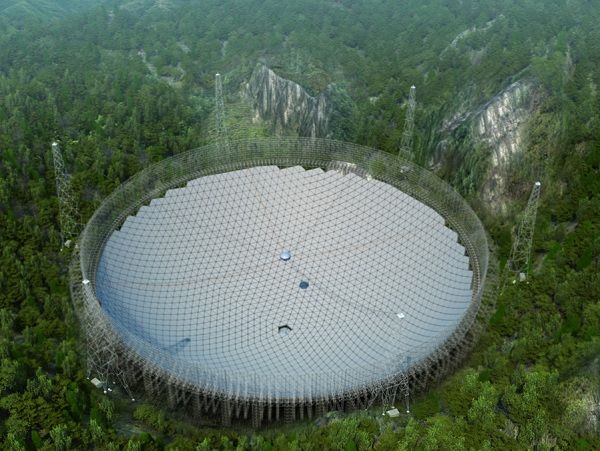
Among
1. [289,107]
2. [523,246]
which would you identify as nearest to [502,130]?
[523,246]

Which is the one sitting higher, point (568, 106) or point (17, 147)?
point (568, 106)

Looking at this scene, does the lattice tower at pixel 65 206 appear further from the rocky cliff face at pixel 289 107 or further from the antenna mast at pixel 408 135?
the antenna mast at pixel 408 135

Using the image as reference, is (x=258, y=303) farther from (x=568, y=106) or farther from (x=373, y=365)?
(x=568, y=106)

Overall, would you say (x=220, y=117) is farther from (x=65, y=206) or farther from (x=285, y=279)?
(x=285, y=279)

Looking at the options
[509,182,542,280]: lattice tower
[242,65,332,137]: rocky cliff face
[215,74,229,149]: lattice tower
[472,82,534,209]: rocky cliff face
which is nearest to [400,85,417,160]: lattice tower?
[472,82,534,209]: rocky cliff face

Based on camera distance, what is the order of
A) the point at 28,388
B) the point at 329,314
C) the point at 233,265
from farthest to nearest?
1. the point at 233,265
2. the point at 329,314
3. the point at 28,388

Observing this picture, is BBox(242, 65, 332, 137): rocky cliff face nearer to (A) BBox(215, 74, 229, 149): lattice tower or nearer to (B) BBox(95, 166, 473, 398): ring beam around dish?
(A) BBox(215, 74, 229, 149): lattice tower

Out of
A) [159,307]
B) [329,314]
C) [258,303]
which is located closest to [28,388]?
[159,307]

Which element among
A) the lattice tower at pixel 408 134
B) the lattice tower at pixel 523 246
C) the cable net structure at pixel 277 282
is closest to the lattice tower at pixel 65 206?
the cable net structure at pixel 277 282
